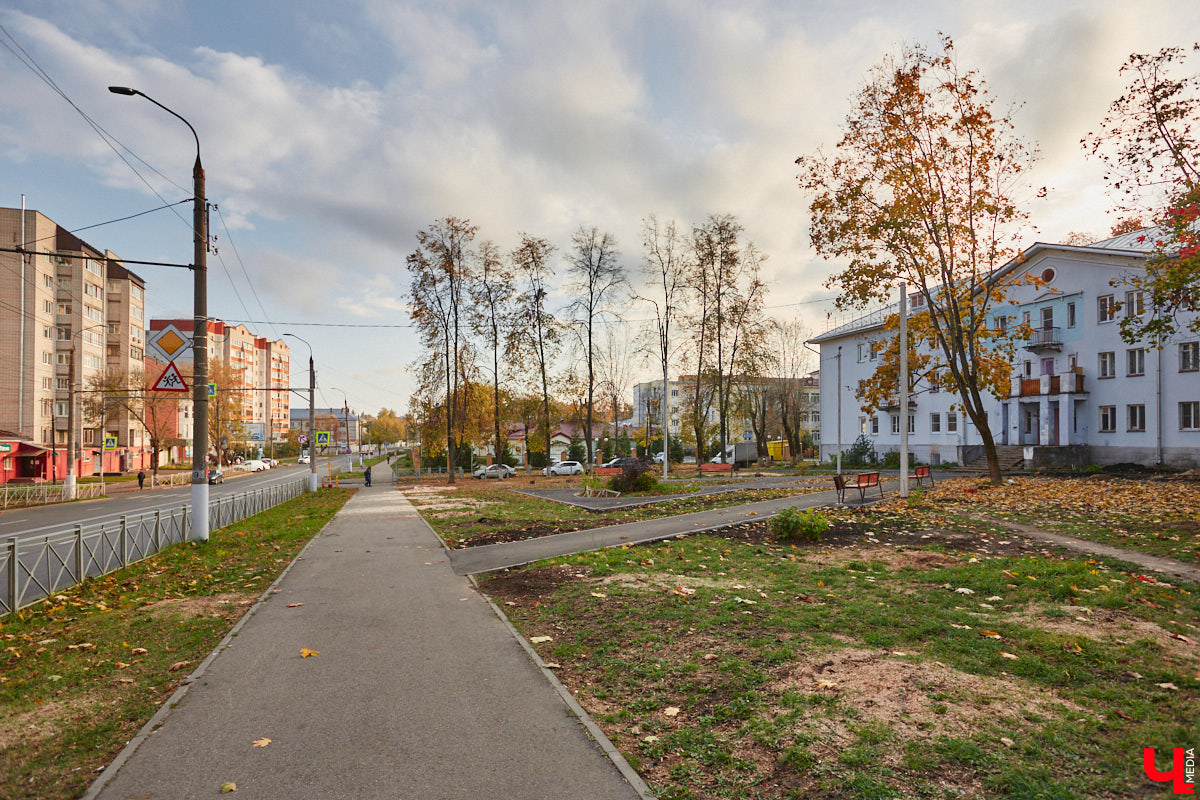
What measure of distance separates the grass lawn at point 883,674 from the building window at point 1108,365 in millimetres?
33012

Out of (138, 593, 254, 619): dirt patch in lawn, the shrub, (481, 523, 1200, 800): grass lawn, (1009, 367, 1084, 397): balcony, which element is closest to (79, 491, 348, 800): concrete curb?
(138, 593, 254, 619): dirt patch in lawn

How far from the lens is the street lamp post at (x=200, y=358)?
1482 cm

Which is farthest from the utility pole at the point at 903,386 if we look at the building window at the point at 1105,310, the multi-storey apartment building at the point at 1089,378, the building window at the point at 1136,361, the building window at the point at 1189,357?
the building window at the point at 1136,361

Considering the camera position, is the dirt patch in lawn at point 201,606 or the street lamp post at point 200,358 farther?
the street lamp post at point 200,358

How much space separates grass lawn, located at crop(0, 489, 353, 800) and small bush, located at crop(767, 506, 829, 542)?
30.2 ft

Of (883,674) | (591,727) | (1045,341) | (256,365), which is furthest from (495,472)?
(256,365)

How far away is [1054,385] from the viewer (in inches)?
1462

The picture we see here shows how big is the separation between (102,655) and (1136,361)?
43.1m

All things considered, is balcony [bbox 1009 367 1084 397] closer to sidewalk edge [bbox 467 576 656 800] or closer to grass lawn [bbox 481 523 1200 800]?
grass lawn [bbox 481 523 1200 800]

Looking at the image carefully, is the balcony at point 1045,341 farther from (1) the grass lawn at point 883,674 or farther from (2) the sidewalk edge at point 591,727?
(2) the sidewalk edge at point 591,727

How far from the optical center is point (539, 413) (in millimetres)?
52875

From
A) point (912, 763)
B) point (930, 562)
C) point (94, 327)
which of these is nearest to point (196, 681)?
point (912, 763)

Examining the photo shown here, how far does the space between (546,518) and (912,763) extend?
15.4 metres

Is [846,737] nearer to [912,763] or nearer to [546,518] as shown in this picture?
[912,763]
